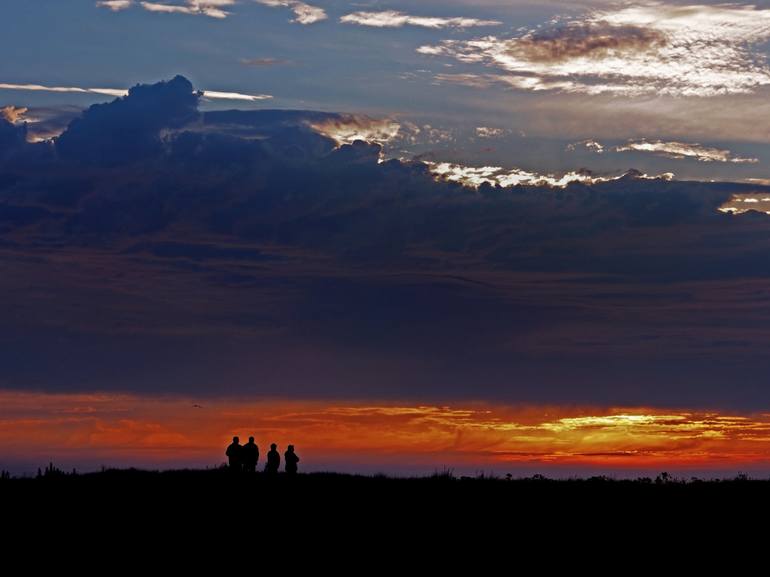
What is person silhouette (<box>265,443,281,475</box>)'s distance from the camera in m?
55.9

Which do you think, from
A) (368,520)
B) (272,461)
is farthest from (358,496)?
(272,461)

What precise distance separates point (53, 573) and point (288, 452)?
20.3 metres

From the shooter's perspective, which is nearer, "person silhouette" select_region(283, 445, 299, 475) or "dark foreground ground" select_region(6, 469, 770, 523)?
"dark foreground ground" select_region(6, 469, 770, 523)

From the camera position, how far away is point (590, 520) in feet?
148

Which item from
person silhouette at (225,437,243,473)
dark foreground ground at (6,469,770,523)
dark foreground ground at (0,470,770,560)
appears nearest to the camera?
dark foreground ground at (0,470,770,560)

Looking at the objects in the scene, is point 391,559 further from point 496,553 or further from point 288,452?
point 288,452

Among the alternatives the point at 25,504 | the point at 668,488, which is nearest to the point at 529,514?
the point at 668,488

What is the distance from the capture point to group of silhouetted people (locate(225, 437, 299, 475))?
55375 mm

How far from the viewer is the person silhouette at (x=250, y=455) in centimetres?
5544

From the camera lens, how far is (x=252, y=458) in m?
55.6

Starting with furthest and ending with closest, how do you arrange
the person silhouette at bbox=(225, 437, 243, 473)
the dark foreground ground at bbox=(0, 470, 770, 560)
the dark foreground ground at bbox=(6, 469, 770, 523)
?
the person silhouette at bbox=(225, 437, 243, 473), the dark foreground ground at bbox=(6, 469, 770, 523), the dark foreground ground at bbox=(0, 470, 770, 560)

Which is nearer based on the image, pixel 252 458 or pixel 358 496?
pixel 358 496

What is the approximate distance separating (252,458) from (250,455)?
0.51 ft

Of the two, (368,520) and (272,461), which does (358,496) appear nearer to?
(368,520)
